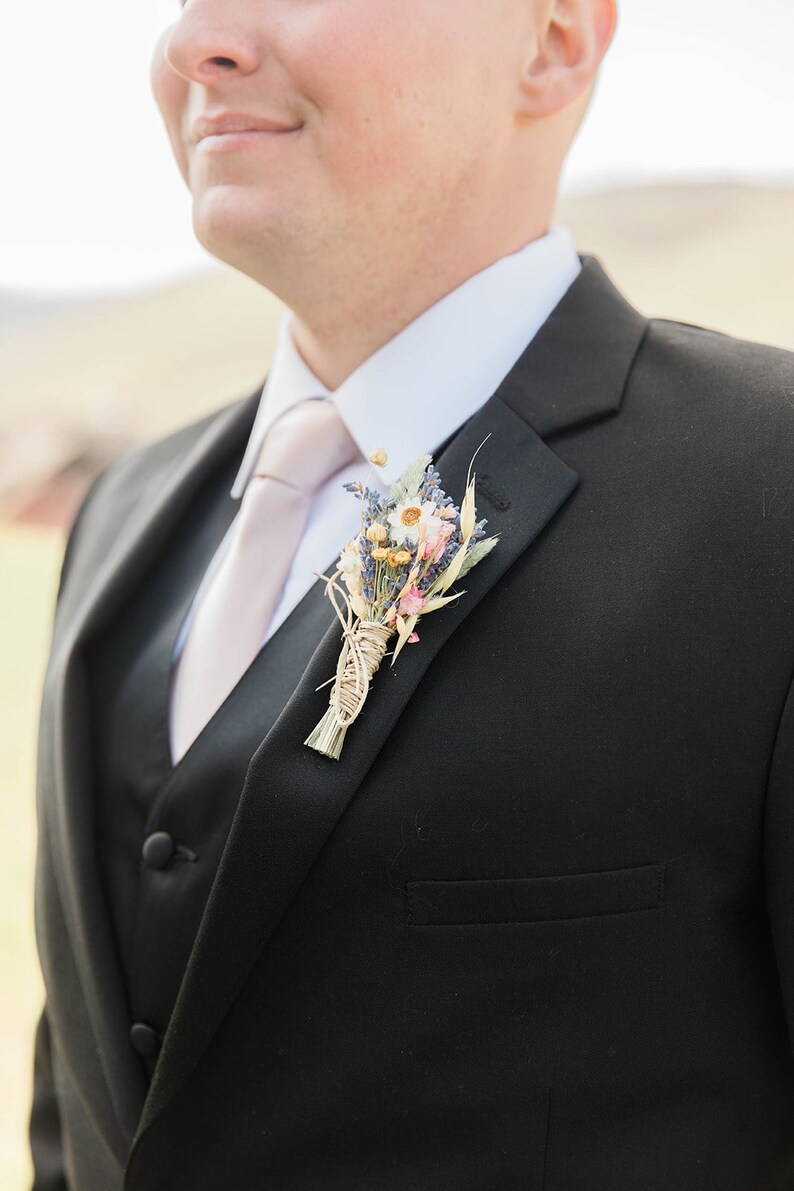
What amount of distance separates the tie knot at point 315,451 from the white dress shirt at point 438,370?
0.12 ft

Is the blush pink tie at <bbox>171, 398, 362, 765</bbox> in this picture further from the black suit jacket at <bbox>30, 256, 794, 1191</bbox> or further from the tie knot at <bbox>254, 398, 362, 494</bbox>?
the black suit jacket at <bbox>30, 256, 794, 1191</bbox>

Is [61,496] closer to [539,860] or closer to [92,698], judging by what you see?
[92,698]

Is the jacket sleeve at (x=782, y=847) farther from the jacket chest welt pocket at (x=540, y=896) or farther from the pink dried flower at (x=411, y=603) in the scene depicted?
the pink dried flower at (x=411, y=603)

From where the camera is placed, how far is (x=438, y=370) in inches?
56.8

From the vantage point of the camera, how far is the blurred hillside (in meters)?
10.8

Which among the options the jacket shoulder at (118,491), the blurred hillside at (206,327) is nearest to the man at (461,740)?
the jacket shoulder at (118,491)

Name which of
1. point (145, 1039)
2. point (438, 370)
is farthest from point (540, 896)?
point (438, 370)

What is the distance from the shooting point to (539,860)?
1.16m

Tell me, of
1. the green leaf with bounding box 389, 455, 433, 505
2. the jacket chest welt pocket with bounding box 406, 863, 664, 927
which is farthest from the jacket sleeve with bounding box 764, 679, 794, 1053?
the green leaf with bounding box 389, 455, 433, 505

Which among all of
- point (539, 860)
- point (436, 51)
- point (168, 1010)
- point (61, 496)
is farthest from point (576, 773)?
point (61, 496)

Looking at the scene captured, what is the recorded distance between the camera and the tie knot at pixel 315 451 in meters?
1.53

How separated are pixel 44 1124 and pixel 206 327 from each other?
119ft

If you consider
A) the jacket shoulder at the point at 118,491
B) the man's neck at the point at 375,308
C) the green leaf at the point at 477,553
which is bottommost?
the jacket shoulder at the point at 118,491

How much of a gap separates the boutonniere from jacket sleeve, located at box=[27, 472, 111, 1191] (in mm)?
972
